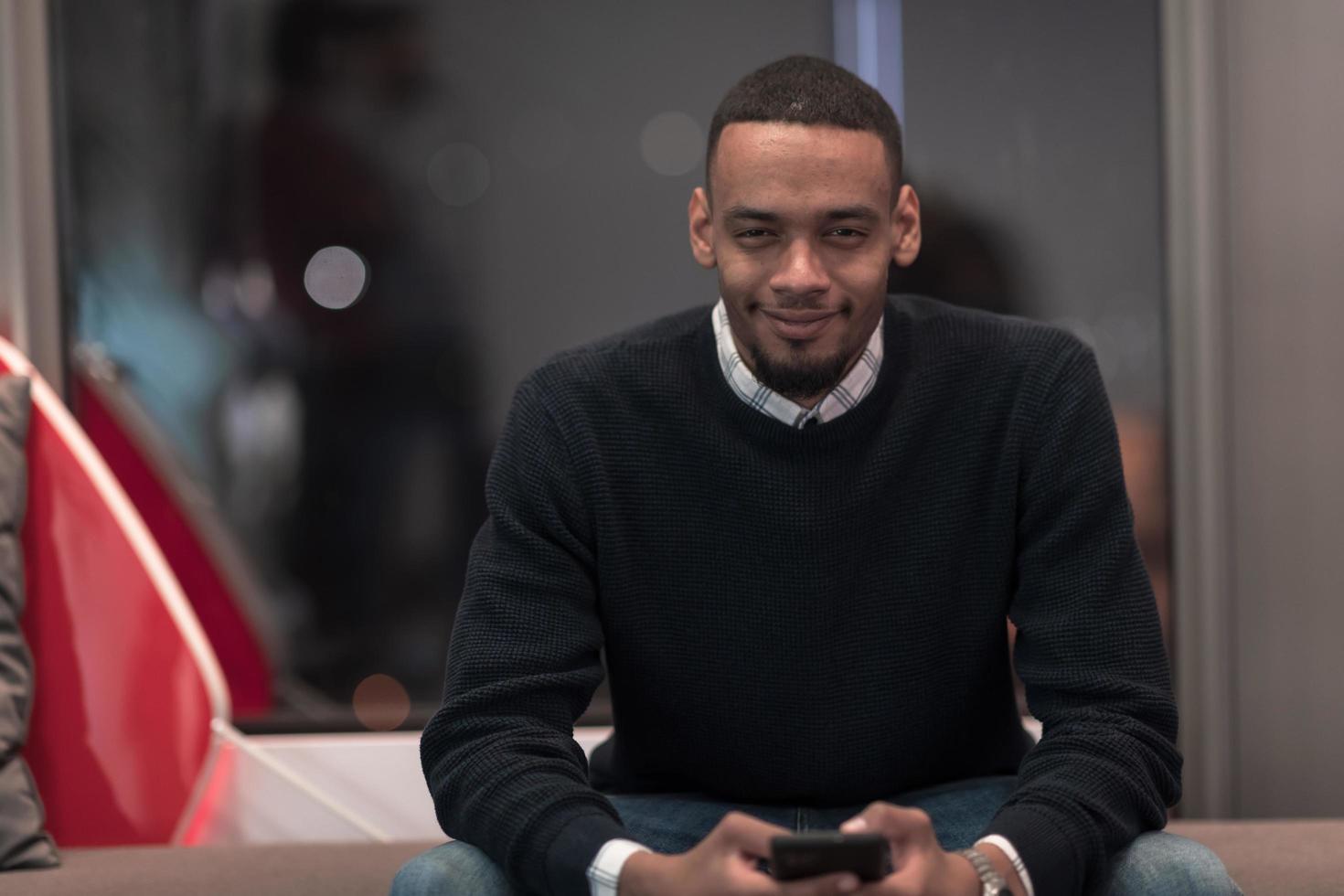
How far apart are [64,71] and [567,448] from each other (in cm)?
123

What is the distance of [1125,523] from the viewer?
1378 mm

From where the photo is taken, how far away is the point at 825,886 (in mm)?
1092

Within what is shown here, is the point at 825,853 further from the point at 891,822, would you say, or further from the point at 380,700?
the point at 380,700

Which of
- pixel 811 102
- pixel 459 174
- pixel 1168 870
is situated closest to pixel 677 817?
pixel 1168 870

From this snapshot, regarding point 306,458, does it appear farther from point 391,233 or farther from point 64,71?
point 64,71

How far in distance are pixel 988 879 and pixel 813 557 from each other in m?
0.39

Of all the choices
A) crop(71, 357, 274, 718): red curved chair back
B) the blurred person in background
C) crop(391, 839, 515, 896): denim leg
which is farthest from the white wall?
crop(71, 357, 274, 718): red curved chair back

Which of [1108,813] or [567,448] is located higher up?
[567,448]

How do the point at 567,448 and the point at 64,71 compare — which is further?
the point at 64,71

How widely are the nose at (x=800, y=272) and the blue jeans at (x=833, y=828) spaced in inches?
21.7

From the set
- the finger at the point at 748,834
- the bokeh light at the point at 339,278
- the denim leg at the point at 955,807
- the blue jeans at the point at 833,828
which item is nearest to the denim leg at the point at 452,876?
the blue jeans at the point at 833,828

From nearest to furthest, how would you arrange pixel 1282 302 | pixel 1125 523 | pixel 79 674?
pixel 1125 523 < pixel 79 674 < pixel 1282 302

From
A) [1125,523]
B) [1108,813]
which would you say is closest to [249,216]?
[1125,523]

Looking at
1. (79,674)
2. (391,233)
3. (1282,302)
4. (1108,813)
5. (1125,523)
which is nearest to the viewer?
(1108,813)
